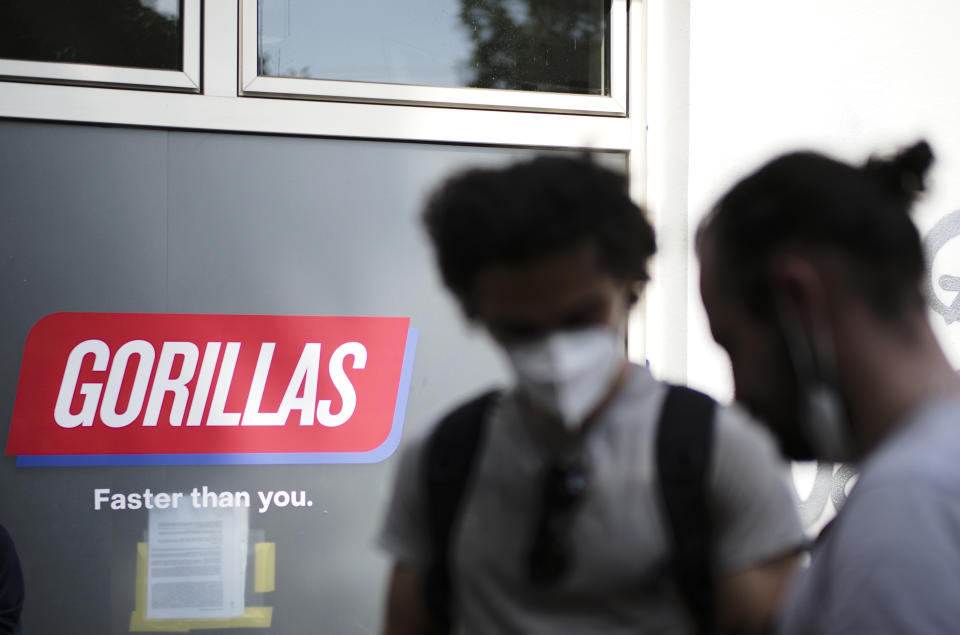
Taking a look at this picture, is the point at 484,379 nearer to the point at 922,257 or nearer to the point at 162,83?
the point at 162,83

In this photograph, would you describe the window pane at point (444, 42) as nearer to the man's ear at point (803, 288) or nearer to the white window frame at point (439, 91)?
the white window frame at point (439, 91)

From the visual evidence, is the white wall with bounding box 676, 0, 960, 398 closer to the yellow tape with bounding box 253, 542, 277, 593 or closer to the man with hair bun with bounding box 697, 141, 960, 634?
the yellow tape with bounding box 253, 542, 277, 593

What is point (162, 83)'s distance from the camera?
3.23 metres

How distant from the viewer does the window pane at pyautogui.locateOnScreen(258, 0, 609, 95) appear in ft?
11.1

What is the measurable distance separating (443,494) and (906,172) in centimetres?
78

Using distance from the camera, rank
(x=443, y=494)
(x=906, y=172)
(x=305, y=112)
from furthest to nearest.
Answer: (x=305, y=112) < (x=443, y=494) < (x=906, y=172)

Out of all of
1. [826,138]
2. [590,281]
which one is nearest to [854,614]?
[590,281]

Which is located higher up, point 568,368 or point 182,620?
point 568,368

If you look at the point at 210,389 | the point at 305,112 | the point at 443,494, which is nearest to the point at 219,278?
the point at 210,389

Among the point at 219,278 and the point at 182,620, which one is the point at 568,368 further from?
the point at 182,620

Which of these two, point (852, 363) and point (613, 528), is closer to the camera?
point (852, 363)


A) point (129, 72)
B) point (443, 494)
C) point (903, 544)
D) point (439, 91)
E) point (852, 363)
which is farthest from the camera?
point (439, 91)

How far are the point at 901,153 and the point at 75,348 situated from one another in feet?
9.88

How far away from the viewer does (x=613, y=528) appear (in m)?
1.19
